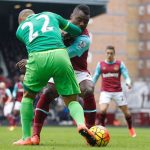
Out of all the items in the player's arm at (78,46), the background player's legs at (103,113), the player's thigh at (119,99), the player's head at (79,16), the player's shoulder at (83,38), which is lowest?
the background player's legs at (103,113)

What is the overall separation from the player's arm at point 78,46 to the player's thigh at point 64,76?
1434 mm

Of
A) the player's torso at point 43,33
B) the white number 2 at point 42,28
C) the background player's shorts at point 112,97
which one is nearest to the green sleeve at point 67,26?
the player's torso at point 43,33

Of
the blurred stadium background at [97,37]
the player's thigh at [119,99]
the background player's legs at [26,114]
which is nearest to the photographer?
the background player's legs at [26,114]

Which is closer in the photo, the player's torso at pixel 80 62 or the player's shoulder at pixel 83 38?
the player's shoulder at pixel 83 38

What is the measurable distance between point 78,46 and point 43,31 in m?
1.53

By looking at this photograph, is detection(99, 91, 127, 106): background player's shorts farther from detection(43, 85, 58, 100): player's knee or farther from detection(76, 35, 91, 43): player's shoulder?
detection(43, 85, 58, 100): player's knee

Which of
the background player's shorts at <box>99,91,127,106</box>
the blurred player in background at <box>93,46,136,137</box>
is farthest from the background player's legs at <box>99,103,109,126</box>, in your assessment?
the background player's shorts at <box>99,91,127,106</box>

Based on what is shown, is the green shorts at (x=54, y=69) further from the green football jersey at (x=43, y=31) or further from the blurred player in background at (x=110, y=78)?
the blurred player in background at (x=110, y=78)

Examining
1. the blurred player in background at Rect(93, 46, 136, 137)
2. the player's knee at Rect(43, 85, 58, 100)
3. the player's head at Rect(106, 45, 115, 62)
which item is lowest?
the blurred player in background at Rect(93, 46, 136, 137)

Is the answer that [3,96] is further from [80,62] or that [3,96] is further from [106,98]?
[80,62]

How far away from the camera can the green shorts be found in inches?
421

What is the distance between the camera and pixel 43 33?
10.8 m

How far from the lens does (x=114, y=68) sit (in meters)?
18.4

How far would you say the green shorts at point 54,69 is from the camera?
1070 centimetres
